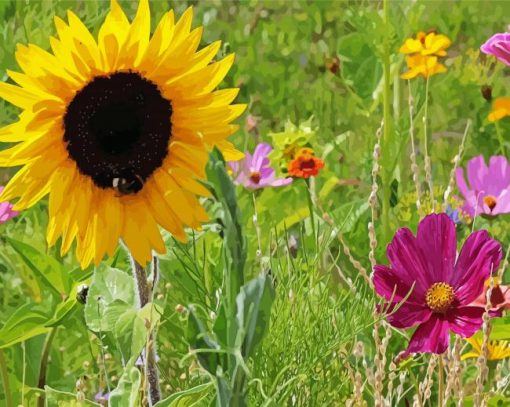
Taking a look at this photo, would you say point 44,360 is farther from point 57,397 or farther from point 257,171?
point 257,171

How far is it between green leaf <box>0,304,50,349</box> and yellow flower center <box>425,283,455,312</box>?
1.15ft

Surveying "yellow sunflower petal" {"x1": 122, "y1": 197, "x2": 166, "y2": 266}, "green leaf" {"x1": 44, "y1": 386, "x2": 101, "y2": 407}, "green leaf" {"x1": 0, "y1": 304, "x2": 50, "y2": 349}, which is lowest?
"green leaf" {"x1": 44, "y1": 386, "x2": 101, "y2": 407}

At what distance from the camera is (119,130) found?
0.91m

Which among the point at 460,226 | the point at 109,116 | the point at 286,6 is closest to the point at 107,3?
the point at 286,6

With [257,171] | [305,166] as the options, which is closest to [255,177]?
[257,171]

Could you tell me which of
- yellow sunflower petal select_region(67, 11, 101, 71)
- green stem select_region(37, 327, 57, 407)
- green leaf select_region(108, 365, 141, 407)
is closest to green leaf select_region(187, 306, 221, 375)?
green leaf select_region(108, 365, 141, 407)

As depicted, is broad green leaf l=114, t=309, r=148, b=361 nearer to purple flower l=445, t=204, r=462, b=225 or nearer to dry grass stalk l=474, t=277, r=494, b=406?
dry grass stalk l=474, t=277, r=494, b=406

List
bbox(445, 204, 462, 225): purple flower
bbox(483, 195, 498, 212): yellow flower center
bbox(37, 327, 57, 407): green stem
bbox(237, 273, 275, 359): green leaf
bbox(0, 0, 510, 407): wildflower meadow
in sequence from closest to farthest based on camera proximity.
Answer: bbox(237, 273, 275, 359): green leaf
bbox(0, 0, 510, 407): wildflower meadow
bbox(37, 327, 57, 407): green stem
bbox(445, 204, 462, 225): purple flower
bbox(483, 195, 498, 212): yellow flower center

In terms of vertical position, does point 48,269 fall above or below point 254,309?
below

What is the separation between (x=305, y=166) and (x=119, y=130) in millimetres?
519

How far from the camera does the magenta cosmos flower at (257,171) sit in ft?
5.20

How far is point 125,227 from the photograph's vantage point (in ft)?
2.91

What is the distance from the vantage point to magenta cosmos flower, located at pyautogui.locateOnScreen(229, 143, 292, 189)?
1586 millimetres

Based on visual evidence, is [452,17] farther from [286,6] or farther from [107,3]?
[107,3]
